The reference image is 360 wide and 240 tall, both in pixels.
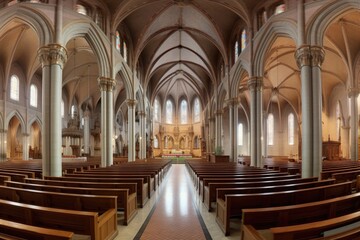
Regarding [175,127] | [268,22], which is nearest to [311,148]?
[268,22]

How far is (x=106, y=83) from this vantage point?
16.8 m

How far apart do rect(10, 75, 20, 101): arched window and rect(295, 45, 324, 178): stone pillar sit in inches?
987

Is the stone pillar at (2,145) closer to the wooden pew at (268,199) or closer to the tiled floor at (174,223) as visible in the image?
the tiled floor at (174,223)

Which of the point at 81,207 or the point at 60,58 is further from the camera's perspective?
the point at 60,58

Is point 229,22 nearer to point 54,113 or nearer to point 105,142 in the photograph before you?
point 105,142

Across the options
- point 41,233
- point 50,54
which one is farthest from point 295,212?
point 50,54

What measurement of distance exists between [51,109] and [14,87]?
1621 centimetres

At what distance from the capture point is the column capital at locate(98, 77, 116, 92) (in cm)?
1664

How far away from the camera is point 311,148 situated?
1097 centimetres

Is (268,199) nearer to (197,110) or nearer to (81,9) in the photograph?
(81,9)

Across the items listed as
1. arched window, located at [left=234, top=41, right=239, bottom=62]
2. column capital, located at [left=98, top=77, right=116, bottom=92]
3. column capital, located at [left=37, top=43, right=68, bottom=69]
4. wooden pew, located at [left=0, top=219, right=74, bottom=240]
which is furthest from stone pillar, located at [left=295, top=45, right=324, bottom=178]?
column capital, located at [left=98, top=77, right=116, bottom=92]

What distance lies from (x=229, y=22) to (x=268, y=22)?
23.5 ft

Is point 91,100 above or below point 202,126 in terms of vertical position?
above

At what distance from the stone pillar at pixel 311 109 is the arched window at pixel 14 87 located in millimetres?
25065
